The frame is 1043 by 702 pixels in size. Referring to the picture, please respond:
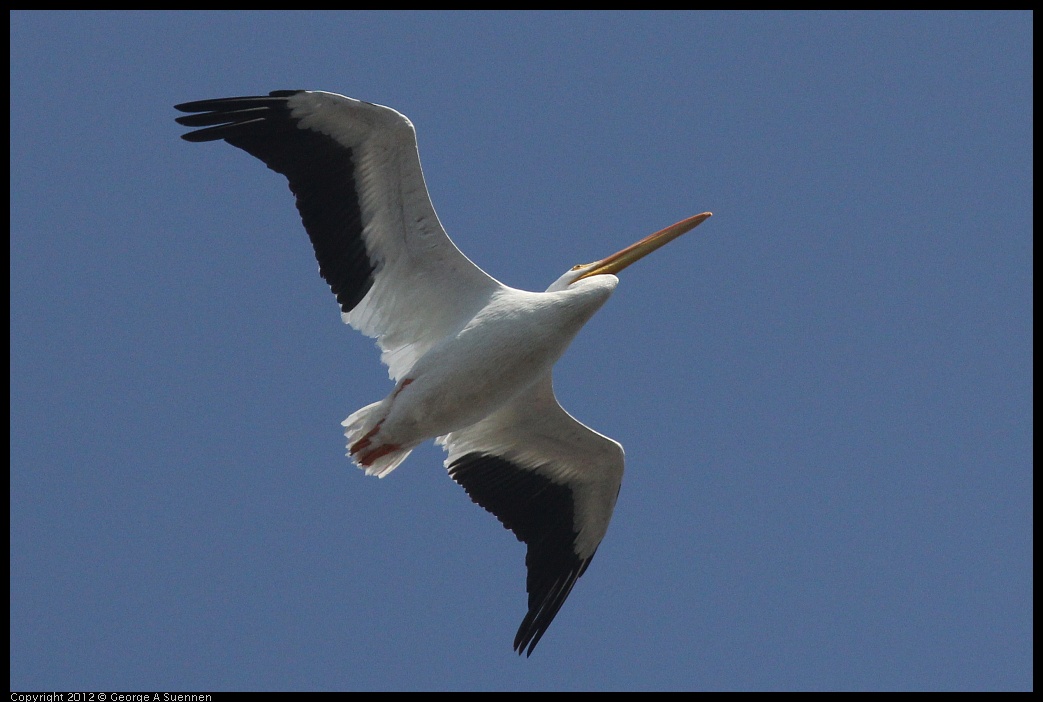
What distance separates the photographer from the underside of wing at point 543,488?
1267cm

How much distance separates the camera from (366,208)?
452 inches

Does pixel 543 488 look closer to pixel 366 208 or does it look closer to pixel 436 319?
pixel 436 319

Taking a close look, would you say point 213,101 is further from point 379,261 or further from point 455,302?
point 455,302

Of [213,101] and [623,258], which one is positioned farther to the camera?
[623,258]

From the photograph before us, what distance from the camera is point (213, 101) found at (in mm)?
11000

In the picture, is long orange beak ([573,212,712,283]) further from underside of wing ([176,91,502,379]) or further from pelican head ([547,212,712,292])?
underside of wing ([176,91,502,379])

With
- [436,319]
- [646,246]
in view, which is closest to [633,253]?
[646,246]

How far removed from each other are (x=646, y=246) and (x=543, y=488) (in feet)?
8.40

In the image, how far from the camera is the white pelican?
11.1m

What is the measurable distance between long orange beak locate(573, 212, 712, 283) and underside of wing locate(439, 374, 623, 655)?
1724mm

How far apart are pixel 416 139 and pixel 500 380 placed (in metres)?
2.19

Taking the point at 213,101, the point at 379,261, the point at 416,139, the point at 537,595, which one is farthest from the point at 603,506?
the point at 213,101

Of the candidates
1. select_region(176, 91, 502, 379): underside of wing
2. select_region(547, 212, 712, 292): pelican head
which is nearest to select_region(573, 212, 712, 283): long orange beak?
select_region(547, 212, 712, 292): pelican head

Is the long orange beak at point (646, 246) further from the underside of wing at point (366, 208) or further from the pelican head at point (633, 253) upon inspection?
the underside of wing at point (366, 208)
